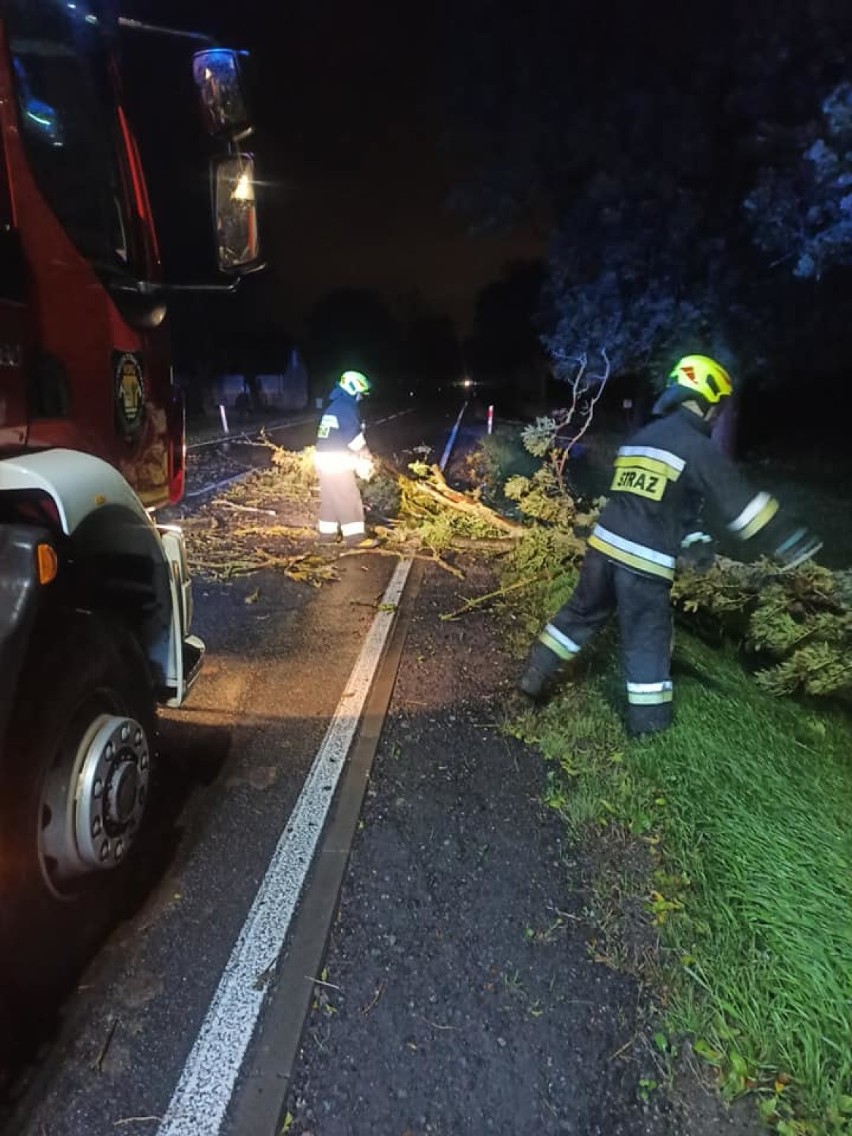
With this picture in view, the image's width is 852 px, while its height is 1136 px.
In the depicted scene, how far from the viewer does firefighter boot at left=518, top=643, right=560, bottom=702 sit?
4098mm

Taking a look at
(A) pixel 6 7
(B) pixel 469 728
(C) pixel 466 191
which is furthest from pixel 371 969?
(C) pixel 466 191

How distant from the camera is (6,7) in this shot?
2.33 metres

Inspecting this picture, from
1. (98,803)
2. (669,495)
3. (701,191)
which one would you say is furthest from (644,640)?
(701,191)

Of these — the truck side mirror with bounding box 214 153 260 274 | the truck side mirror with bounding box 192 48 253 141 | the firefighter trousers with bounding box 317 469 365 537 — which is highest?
the truck side mirror with bounding box 192 48 253 141

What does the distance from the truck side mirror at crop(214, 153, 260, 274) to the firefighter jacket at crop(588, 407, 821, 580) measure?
1.91 meters

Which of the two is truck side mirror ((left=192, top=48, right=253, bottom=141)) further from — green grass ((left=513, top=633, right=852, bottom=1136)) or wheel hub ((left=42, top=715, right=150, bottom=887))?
green grass ((left=513, top=633, right=852, bottom=1136))

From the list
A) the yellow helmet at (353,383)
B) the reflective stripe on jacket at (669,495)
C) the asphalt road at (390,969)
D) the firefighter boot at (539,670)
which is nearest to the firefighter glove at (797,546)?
the reflective stripe on jacket at (669,495)

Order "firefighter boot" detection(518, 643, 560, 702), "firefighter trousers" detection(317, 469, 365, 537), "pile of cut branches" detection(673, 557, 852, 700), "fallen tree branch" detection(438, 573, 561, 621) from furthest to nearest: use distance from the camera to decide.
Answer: "firefighter trousers" detection(317, 469, 365, 537), "fallen tree branch" detection(438, 573, 561, 621), "firefighter boot" detection(518, 643, 560, 702), "pile of cut branches" detection(673, 557, 852, 700)

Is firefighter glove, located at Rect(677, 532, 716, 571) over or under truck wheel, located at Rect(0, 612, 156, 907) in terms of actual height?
over

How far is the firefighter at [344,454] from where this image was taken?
744cm

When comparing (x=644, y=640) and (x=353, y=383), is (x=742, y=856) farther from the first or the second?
(x=353, y=383)

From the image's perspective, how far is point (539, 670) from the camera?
412 cm

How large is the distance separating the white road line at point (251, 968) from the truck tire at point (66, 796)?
49 centimetres

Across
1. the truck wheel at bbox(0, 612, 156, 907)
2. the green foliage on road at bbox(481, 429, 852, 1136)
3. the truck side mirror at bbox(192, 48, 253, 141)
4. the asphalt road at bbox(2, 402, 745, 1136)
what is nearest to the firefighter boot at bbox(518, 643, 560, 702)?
the green foliage on road at bbox(481, 429, 852, 1136)
